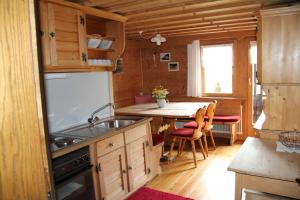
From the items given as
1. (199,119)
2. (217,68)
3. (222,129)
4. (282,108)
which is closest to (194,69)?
(217,68)

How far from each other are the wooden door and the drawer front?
921mm

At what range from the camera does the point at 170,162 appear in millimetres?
4016

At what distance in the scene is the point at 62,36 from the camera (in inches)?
95.9

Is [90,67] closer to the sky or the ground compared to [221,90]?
closer to the sky

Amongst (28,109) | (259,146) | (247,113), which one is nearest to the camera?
(28,109)

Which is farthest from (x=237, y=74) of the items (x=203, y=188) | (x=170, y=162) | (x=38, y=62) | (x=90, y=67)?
(x=38, y=62)

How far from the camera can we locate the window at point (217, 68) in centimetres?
530

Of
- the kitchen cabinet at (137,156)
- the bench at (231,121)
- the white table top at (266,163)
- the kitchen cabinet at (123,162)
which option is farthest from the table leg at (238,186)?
the bench at (231,121)

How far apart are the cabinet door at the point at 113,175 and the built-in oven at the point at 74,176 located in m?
0.16

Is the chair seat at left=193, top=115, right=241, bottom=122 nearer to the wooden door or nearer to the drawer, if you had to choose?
the drawer

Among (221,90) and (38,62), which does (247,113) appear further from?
(38,62)

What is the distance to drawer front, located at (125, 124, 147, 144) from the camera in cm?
280

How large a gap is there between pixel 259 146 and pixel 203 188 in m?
1.31

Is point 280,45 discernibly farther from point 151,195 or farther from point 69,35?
point 151,195
